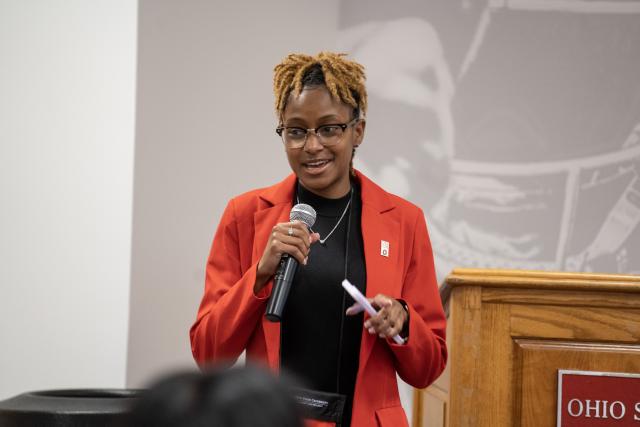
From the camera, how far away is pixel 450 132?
4.33 meters

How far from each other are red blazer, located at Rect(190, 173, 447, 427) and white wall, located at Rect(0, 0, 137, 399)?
163 centimetres

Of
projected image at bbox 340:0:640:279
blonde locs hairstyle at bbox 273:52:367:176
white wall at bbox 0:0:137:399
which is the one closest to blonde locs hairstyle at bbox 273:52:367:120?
blonde locs hairstyle at bbox 273:52:367:176

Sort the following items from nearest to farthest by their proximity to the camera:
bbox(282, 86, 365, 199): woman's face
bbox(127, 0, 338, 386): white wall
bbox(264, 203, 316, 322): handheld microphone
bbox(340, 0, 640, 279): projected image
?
bbox(264, 203, 316, 322): handheld microphone < bbox(282, 86, 365, 199): woman's face < bbox(127, 0, 338, 386): white wall < bbox(340, 0, 640, 279): projected image

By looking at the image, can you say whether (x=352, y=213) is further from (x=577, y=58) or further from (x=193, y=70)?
(x=577, y=58)

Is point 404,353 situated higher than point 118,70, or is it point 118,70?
point 118,70

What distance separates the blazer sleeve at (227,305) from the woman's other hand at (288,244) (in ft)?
0.21

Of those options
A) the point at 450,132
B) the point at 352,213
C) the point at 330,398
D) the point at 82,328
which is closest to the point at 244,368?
the point at 330,398

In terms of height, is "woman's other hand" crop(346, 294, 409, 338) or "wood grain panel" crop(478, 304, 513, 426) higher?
"woman's other hand" crop(346, 294, 409, 338)

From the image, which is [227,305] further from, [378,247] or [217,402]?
[217,402]

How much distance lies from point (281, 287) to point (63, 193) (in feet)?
6.60

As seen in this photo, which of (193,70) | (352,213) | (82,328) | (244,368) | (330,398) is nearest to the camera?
(244,368)

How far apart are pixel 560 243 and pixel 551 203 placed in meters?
0.20

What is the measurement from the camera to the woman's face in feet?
5.93

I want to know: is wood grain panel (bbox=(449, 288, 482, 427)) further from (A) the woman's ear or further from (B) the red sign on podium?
(A) the woman's ear
